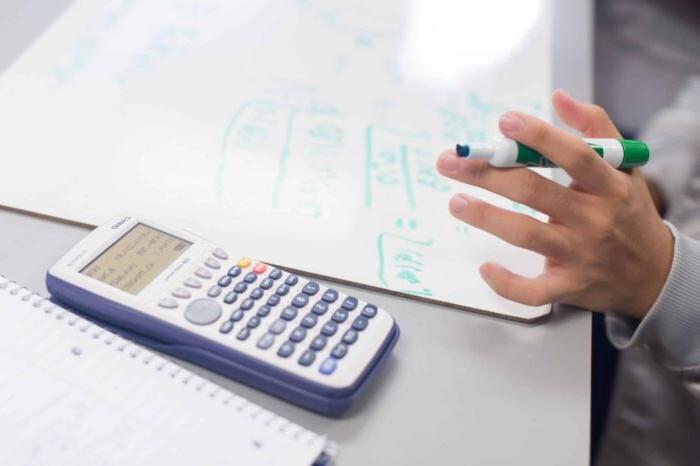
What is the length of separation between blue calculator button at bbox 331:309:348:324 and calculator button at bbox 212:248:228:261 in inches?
2.7

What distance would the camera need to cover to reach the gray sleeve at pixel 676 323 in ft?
1.37

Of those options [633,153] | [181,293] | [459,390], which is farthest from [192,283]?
[633,153]

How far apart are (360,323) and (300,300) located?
0.10 ft

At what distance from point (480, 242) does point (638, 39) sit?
0.61 metres

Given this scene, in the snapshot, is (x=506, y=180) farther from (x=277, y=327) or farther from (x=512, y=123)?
(x=277, y=327)

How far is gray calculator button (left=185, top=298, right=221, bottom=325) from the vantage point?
0.35 metres

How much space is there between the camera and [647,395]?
0.57m

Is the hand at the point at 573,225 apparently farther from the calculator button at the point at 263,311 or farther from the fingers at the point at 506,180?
the calculator button at the point at 263,311

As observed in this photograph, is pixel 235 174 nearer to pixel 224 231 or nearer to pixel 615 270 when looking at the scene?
pixel 224 231

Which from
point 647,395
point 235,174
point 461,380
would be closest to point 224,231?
point 235,174

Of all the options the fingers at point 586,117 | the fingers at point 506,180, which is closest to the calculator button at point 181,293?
the fingers at point 506,180

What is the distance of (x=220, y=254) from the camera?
15.2 inches

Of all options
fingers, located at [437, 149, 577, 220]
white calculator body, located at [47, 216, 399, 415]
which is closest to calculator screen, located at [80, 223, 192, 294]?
white calculator body, located at [47, 216, 399, 415]

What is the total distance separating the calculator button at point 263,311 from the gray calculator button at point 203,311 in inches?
0.7
